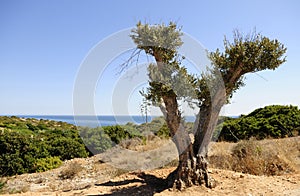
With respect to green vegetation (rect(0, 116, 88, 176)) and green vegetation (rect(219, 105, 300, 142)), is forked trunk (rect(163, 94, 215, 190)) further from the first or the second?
green vegetation (rect(219, 105, 300, 142))

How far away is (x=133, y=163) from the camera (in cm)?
841

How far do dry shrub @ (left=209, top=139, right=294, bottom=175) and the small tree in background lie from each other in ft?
6.77

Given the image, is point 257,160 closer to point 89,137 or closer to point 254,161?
point 254,161

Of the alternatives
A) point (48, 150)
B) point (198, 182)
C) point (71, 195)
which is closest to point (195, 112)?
point (198, 182)

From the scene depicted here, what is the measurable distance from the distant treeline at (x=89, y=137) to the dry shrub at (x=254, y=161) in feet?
4.91

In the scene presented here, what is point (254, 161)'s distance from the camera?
266 inches

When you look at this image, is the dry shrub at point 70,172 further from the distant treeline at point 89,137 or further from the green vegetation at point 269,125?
the green vegetation at point 269,125

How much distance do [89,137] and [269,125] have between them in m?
8.45

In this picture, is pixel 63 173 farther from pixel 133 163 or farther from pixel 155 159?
pixel 155 159

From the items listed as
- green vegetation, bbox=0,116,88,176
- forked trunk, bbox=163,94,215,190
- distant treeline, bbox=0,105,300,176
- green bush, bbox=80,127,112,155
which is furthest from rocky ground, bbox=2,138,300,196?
green bush, bbox=80,127,112,155

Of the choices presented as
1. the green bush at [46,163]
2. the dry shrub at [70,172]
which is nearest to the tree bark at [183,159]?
the dry shrub at [70,172]

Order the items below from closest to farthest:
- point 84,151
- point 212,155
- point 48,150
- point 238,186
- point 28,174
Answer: point 238,186, point 212,155, point 28,174, point 48,150, point 84,151

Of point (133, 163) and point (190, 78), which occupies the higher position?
point (190, 78)

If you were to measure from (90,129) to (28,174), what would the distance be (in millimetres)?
3284
